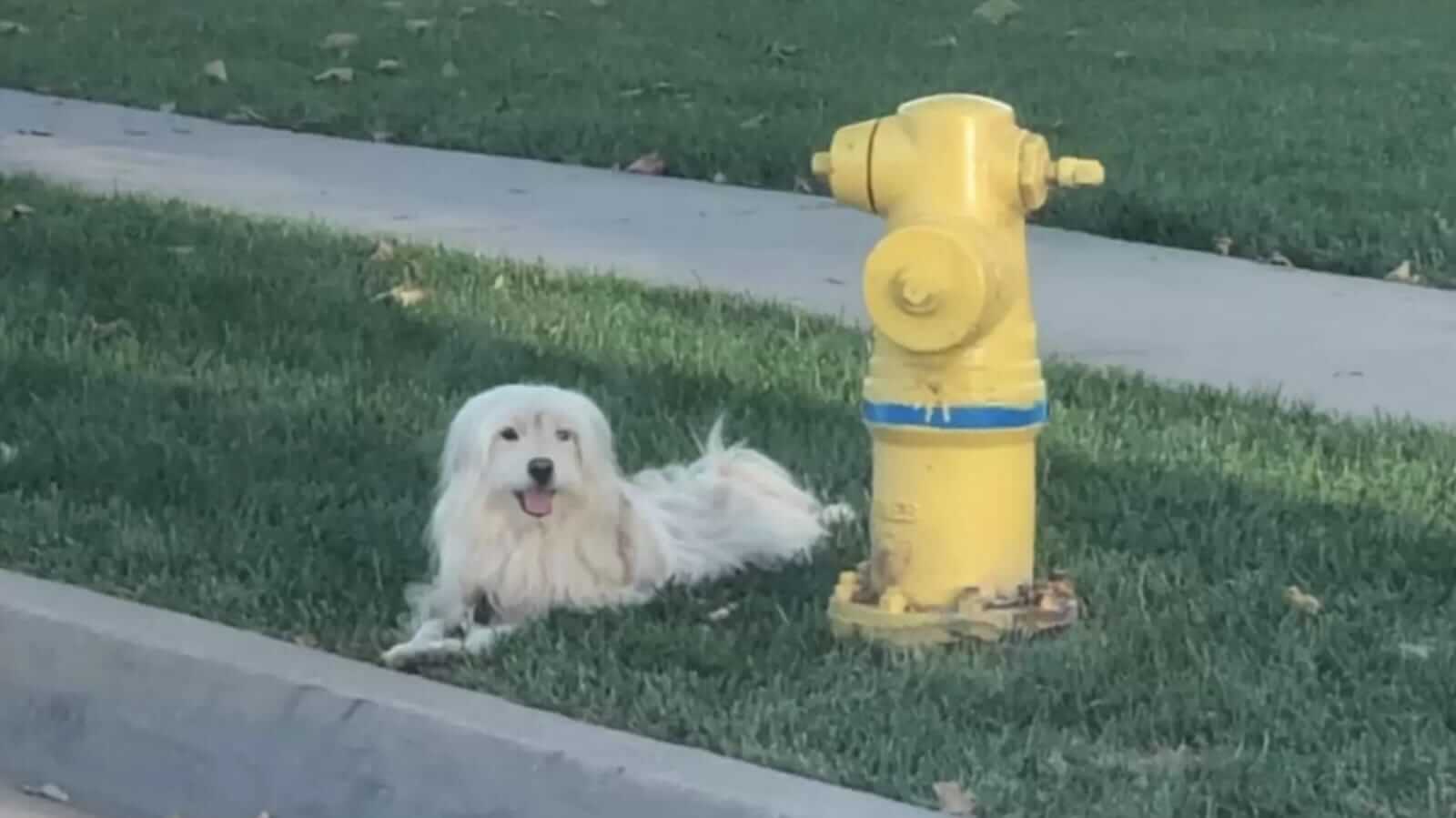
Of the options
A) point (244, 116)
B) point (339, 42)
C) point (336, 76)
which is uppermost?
point (339, 42)

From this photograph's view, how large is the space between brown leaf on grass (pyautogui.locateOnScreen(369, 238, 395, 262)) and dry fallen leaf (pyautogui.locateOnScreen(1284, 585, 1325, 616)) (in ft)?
12.8

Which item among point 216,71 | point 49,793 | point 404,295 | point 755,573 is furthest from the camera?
point 216,71

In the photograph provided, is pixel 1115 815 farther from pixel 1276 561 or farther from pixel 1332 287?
pixel 1332 287

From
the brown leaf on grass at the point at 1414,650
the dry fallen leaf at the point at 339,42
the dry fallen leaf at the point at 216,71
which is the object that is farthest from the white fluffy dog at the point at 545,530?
the dry fallen leaf at the point at 339,42

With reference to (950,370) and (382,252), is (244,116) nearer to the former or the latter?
(382,252)

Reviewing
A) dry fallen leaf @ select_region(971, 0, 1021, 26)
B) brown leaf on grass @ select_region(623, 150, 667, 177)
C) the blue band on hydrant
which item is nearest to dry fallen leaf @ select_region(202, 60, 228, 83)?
brown leaf on grass @ select_region(623, 150, 667, 177)

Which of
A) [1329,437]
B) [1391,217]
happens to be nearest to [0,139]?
[1391,217]

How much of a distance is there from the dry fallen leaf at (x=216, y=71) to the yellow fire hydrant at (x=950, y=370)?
8.56 metres

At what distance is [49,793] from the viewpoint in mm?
4789

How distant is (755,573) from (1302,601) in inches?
40.9

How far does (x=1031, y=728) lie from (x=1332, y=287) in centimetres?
422

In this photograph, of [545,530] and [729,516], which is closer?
[545,530]

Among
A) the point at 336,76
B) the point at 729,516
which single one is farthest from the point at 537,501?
the point at 336,76

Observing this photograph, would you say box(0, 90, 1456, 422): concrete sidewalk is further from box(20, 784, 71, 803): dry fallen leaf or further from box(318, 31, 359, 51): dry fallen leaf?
box(20, 784, 71, 803): dry fallen leaf
